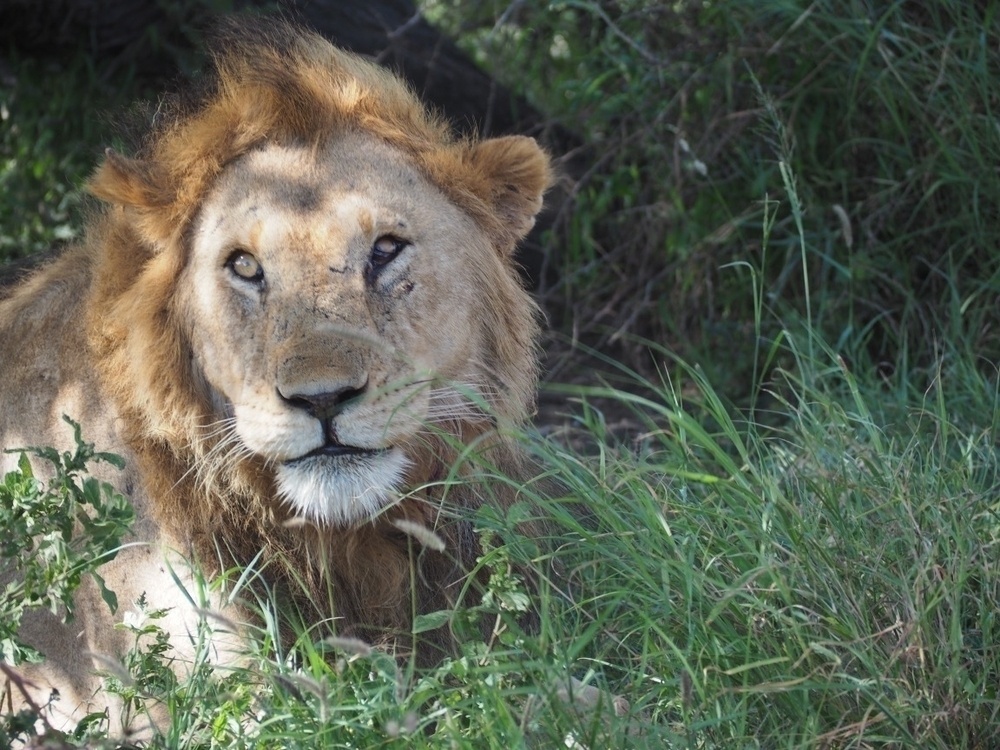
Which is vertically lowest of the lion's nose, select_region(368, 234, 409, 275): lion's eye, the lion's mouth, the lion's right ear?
the lion's mouth

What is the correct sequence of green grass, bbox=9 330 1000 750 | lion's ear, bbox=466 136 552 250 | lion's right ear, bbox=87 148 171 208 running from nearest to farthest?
1. green grass, bbox=9 330 1000 750
2. lion's right ear, bbox=87 148 171 208
3. lion's ear, bbox=466 136 552 250

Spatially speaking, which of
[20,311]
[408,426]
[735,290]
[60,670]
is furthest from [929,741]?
[735,290]

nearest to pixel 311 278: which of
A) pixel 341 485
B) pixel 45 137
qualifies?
pixel 341 485

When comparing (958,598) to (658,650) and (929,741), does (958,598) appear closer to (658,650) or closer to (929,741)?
(929,741)

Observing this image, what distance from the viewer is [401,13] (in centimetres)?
605

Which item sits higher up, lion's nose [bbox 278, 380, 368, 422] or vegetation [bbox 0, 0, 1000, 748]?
lion's nose [bbox 278, 380, 368, 422]

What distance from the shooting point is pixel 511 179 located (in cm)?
342

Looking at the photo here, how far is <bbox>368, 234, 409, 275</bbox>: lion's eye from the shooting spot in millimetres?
3027

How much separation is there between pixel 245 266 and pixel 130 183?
0.39m

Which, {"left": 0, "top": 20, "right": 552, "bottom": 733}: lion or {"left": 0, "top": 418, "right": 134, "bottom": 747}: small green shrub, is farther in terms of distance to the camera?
{"left": 0, "top": 20, "right": 552, "bottom": 733}: lion

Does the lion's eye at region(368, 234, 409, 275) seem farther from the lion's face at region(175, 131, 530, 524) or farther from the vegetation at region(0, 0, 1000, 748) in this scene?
the vegetation at region(0, 0, 1000, 748)

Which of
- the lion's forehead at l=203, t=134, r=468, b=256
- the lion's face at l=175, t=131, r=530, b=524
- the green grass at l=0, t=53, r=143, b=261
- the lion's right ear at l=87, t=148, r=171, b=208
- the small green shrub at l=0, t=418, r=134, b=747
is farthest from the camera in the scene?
the green grass at l=0, t=53, r=143, b=261

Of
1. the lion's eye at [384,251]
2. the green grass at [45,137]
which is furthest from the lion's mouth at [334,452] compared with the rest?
the green grass at [45,137]

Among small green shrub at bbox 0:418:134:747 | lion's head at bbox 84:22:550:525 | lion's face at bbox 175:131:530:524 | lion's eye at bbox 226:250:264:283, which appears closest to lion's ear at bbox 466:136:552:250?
lion's head at bbox 84:22:550:525
